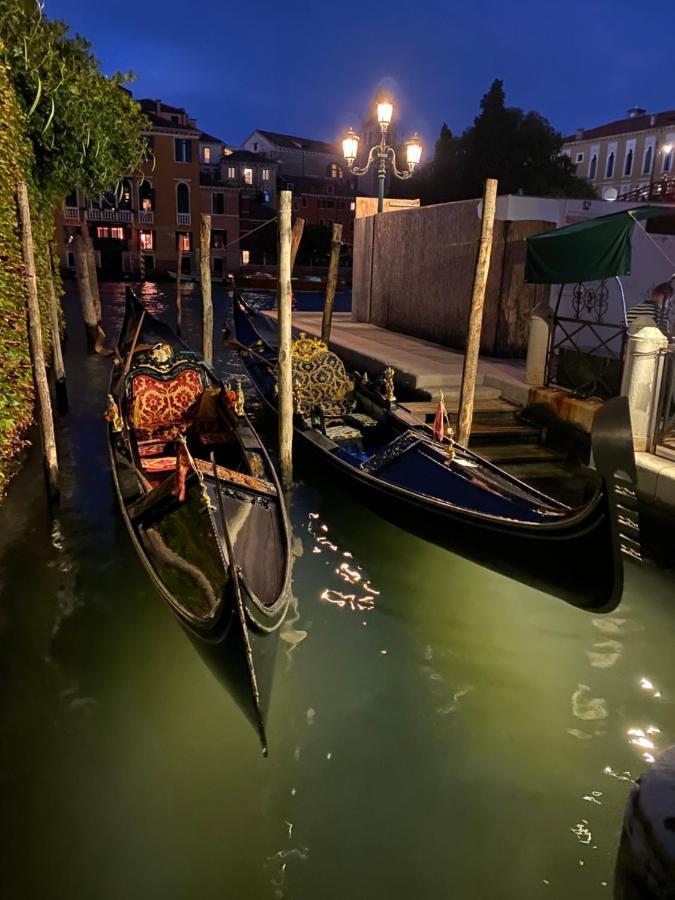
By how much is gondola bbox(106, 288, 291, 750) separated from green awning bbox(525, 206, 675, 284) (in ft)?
13.1

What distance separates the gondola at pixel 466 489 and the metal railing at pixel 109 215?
2808cm

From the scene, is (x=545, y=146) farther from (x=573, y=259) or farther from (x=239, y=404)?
(x=239, y=404)

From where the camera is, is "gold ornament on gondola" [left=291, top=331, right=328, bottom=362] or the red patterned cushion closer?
the red patterned cushion

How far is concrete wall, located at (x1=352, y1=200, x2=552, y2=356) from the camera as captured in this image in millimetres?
10188

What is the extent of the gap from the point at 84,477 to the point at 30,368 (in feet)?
4.74

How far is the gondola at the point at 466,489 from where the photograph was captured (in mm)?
3312

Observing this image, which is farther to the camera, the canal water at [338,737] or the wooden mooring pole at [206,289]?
the wooden mooring pole at [206,289]

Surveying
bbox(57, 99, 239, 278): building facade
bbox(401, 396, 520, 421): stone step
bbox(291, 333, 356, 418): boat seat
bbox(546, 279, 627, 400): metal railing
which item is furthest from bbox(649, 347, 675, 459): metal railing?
bbox(57, 99, 239, 278): building facade

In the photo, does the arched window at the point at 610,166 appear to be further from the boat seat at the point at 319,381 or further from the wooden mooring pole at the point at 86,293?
the boat seat at the point at 319,381

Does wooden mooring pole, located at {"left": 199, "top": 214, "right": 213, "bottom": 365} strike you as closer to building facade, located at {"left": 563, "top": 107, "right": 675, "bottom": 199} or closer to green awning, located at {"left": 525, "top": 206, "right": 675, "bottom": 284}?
green awning, located at {"left": 525, "top": 206, "right": 675, "bottom": 284}

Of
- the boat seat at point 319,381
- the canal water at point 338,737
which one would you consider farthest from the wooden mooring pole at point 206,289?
the canal water at point 338,737

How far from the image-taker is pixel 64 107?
23.9ft

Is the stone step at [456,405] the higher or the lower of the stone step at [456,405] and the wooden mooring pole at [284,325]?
the lower

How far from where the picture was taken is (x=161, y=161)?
105 ft
